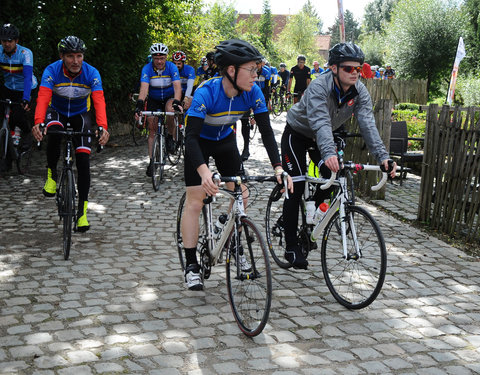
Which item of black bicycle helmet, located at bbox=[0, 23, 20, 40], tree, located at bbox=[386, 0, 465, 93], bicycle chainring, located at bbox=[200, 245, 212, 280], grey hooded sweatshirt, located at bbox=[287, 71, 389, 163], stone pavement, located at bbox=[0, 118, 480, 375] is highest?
tree, located at bbox=[386, 0, 465, 93]

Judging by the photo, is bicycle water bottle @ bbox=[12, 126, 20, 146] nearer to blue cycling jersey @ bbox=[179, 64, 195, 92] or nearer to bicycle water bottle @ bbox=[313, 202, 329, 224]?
blue cycling jersey @ bbox=[179, 64, 195, 92]

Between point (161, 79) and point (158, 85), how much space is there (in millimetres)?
114

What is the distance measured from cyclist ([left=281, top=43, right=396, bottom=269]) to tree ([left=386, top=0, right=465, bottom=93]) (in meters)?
43.5

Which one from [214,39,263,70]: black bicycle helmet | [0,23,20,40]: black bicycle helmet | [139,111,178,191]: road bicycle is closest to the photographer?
[214,39,263,70]: black bicycle helmet

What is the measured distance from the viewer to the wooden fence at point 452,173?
23.1 feet

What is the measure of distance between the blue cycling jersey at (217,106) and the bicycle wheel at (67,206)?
1.87 meters

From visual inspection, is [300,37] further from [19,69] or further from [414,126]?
[19,69]

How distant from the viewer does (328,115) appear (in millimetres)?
5148

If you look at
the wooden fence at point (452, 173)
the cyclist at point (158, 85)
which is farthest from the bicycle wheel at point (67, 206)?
the wooden fence at point (452, 173)

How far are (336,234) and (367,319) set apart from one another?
2.52 ft

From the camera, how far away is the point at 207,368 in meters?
3.81

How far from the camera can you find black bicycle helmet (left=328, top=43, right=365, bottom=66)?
5066mm

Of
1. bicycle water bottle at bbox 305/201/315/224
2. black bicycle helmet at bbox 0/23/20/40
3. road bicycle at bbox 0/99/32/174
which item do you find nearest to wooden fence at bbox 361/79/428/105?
road bicycle at bbox 0/99/32/174

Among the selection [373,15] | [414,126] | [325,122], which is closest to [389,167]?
[325,122]
